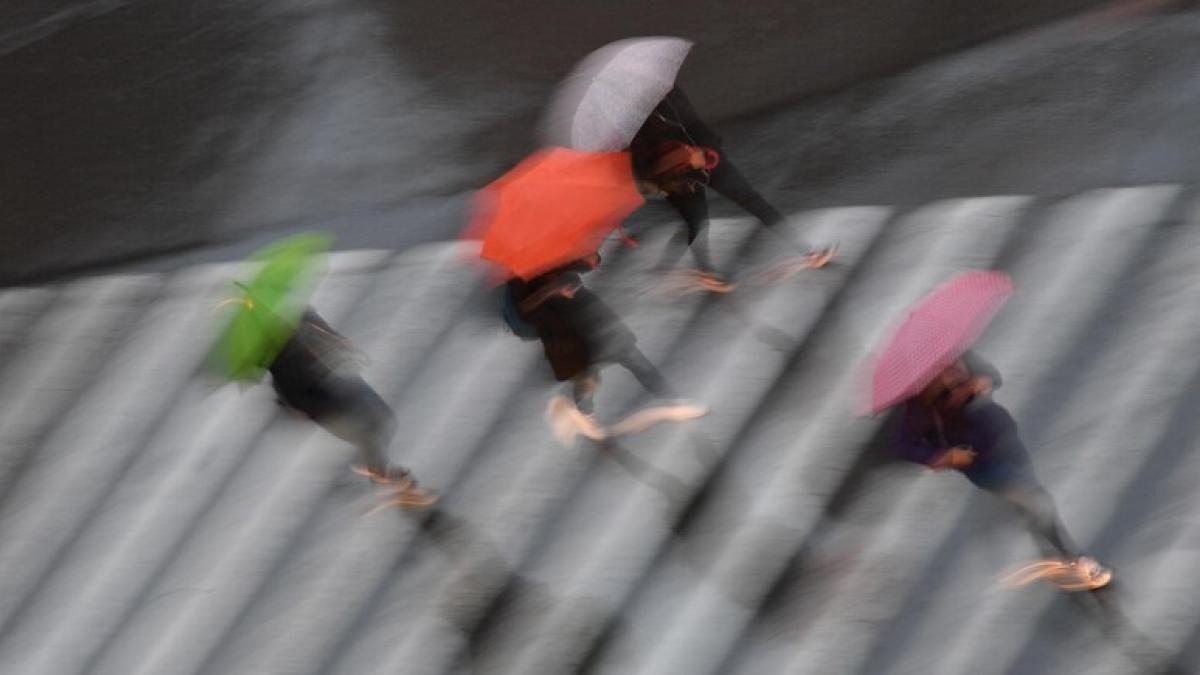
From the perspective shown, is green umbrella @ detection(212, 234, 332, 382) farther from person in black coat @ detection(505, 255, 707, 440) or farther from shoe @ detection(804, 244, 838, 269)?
shoe @ detection(804, 244, 838, 269)

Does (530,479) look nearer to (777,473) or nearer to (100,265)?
(777,473)

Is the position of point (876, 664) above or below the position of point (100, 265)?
below

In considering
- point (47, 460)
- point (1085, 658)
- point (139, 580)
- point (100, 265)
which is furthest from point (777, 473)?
point (100, 265)

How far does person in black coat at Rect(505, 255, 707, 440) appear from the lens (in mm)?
5691

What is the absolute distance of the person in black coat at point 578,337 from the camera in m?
5.69

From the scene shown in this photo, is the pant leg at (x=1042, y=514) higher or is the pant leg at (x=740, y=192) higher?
the pant leg at (x=740, y=192)

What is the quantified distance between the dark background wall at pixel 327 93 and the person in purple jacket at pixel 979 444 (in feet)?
10.6

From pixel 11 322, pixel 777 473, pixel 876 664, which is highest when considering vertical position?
pixel 11 322

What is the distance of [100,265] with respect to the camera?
27.7 feet

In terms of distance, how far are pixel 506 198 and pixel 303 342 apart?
0.89 m

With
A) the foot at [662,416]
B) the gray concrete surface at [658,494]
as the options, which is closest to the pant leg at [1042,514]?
the gray concrete surface at [658,494]

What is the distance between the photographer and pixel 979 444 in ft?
16.2

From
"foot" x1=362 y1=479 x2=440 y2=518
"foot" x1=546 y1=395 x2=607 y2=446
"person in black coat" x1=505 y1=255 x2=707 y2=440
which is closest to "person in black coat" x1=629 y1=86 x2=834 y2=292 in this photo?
"person in black coat" x1=505 y1=255 x2=707 y2=440

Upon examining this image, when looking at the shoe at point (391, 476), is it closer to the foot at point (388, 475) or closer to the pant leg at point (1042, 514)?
the foot at point (388, 475)
